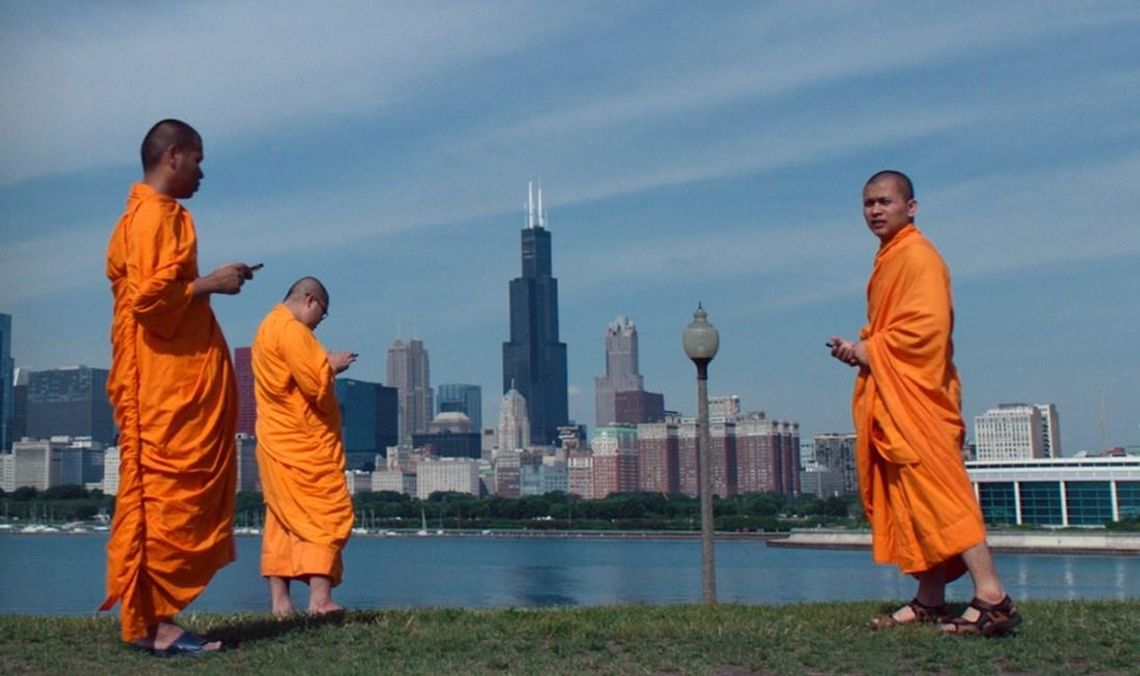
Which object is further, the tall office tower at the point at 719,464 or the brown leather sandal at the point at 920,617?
the tall office tower at the point at 719,464

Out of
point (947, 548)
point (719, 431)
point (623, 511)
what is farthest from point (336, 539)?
point (719, 431)

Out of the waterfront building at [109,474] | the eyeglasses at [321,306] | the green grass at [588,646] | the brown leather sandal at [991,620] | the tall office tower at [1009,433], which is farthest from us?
the tall office tower at [1009,433]

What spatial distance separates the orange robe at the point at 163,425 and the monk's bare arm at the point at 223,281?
60 millimetres

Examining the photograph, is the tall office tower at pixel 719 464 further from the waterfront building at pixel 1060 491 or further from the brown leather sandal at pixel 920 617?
the brown leather sandal at pixel 920 617

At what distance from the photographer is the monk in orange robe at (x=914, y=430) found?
6586 mm

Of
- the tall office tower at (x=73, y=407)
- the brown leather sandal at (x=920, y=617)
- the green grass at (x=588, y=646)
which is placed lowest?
the green grass at (x=588, y=646)

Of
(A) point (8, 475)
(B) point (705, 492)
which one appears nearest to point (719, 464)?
(A) point (8, 475)

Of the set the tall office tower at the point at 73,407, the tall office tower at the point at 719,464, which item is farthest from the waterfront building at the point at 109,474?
the tall office tower at the point at 719,464

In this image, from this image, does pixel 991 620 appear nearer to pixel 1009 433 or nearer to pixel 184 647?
pixel 184 647

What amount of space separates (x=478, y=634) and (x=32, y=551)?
91.4 meters

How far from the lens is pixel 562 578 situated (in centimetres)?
6494

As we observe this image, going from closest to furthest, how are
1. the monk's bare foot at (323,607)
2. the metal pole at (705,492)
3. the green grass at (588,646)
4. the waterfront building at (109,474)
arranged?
the green grass at (588,646)
the monk's bare foot at (323,607)
the metal pole at (705,492)
the waterfront building at (109,474)

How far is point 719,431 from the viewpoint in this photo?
7830 inches

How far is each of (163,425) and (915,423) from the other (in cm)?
362
